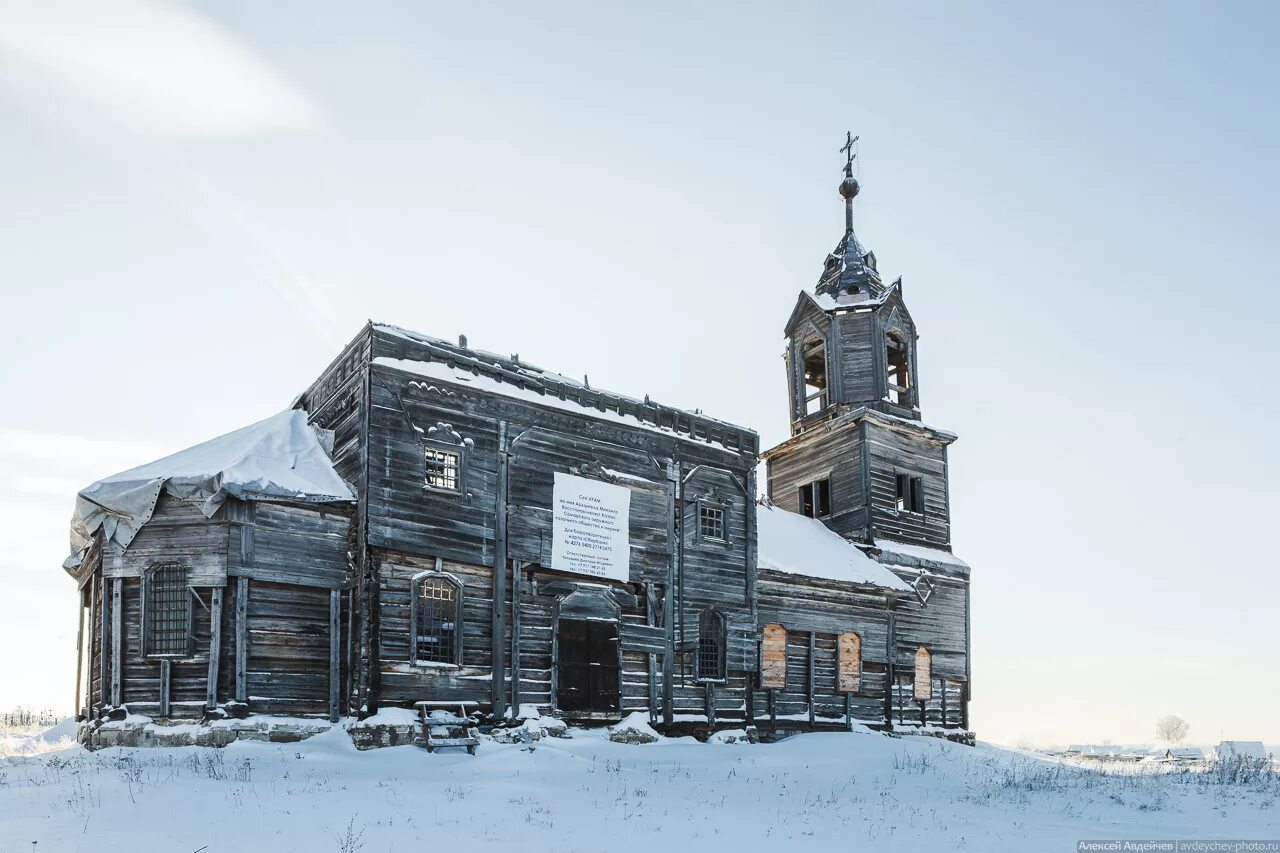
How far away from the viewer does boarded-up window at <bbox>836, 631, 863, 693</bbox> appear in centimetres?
3450

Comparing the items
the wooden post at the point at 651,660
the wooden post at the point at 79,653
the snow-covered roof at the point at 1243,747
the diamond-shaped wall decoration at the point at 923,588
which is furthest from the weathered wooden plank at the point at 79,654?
the snow-covered roof at the point at 1243,747

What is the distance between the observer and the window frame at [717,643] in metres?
29.5

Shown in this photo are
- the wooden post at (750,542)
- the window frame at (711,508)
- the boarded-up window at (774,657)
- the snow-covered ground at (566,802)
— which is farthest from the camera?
the boarded-up window at (774,657)

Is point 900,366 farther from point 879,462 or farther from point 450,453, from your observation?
point 450,453

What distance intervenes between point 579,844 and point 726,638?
1741 centimetres

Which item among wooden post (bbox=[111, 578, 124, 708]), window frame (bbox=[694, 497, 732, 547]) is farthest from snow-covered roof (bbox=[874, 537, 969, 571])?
wooden post (bbox=[111, 578, 124, 708])

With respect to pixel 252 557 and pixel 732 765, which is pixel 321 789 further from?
pixel 732 765

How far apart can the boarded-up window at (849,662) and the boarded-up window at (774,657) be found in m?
2.37

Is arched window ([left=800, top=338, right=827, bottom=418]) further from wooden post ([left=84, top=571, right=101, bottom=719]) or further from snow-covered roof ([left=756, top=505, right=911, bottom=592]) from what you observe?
wooden post ([left=84, top=571, right=101, bottom=719])

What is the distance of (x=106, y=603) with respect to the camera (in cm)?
2334

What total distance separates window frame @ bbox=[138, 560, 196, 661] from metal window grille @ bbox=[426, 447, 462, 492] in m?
5.47

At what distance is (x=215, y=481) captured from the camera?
2231 cm

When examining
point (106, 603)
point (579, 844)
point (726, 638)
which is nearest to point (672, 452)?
point (726, 638)

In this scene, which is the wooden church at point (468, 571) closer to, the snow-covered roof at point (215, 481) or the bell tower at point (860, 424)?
the snow-covered roof at point (215, 481)
